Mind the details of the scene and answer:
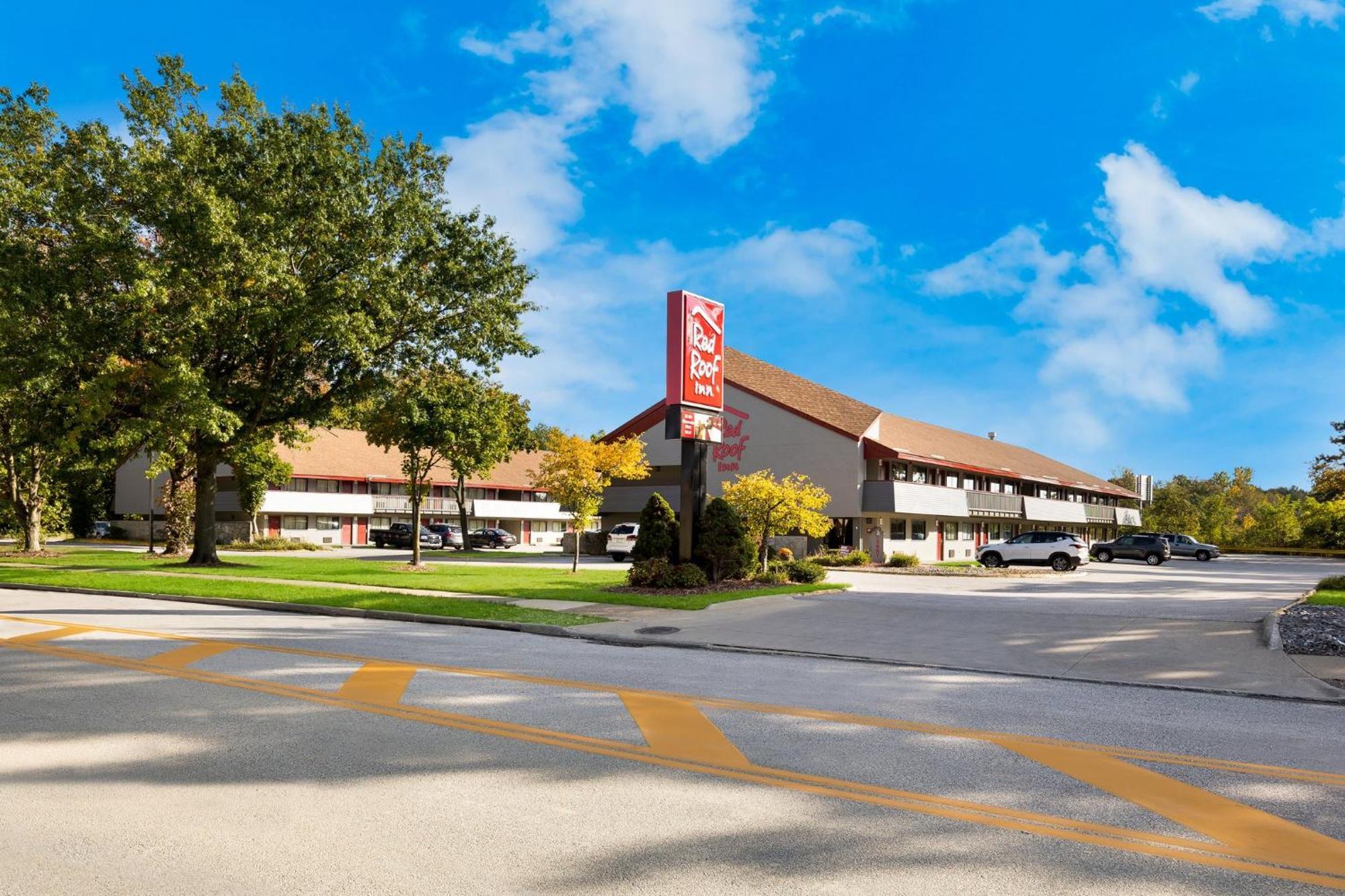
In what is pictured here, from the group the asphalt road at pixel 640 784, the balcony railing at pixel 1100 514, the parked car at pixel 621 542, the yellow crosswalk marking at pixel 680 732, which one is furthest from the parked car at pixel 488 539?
the yellow crosswalk marking at pixel 680 732

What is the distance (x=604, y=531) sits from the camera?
1950 inches

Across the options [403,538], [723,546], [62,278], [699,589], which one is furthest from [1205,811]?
[403,538]

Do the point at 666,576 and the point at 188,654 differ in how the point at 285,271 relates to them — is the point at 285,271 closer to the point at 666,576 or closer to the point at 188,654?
the point at 666,576

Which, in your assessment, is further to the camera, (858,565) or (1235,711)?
(858,565)

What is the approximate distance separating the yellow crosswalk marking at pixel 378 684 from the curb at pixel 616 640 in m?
3.84

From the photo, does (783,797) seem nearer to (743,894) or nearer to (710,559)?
(743,894)

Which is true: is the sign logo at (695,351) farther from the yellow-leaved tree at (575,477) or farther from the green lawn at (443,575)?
the yellow-leaved tree at (575,477)

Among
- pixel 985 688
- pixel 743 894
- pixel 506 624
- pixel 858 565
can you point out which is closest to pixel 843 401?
pixel 858 565

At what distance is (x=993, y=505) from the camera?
51.9 meters

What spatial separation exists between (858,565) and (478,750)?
32.8 m

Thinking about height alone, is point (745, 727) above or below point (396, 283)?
below

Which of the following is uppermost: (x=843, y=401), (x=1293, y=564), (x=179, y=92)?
(x=179, y=92)

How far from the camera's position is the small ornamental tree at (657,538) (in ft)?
76.7

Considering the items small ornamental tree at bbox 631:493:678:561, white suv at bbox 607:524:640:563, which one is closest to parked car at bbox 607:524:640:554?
white suv at bbox 607:524:640:563
